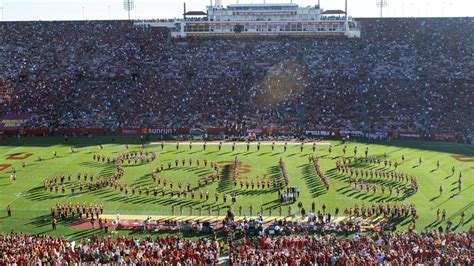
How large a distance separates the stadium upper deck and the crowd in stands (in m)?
1.30

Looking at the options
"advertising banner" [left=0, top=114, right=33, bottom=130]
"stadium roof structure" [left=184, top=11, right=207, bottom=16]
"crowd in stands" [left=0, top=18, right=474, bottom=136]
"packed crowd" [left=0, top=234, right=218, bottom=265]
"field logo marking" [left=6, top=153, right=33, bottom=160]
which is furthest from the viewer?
"stadium roof structure" [left=184, top=11, right=207, bottom=16]

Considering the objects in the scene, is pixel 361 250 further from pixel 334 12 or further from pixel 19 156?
pixel 334 12

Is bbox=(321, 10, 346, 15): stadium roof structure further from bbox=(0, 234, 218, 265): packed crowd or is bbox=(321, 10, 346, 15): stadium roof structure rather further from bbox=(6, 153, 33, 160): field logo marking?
bbox=(0, 234, 218, 265): packed crowd

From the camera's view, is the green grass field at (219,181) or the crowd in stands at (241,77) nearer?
the green grass field at (219,181)

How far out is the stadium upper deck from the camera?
226 feet

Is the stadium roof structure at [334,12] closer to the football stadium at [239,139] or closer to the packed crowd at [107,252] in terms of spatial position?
the football stadium at [239,139]

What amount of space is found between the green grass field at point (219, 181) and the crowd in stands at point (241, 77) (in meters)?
6.52

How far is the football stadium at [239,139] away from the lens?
23.7 metres

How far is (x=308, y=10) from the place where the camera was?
68688 millimetres

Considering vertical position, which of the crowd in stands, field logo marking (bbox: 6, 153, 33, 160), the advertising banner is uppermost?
the crowd in stands

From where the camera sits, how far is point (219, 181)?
35.5m

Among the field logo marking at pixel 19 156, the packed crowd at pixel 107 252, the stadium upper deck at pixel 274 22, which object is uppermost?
the stadium upper deck at pixel 274 22

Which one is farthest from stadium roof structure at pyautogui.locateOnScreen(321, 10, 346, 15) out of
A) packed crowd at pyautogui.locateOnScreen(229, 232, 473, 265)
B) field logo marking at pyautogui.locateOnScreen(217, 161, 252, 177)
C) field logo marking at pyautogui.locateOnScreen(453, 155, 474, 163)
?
packed crowd at pyautogui.locateOnScreen(229, 232, 473, 265)

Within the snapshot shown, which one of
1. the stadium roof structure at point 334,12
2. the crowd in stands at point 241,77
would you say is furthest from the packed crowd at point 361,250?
the stadium roof structure at point 334,12
